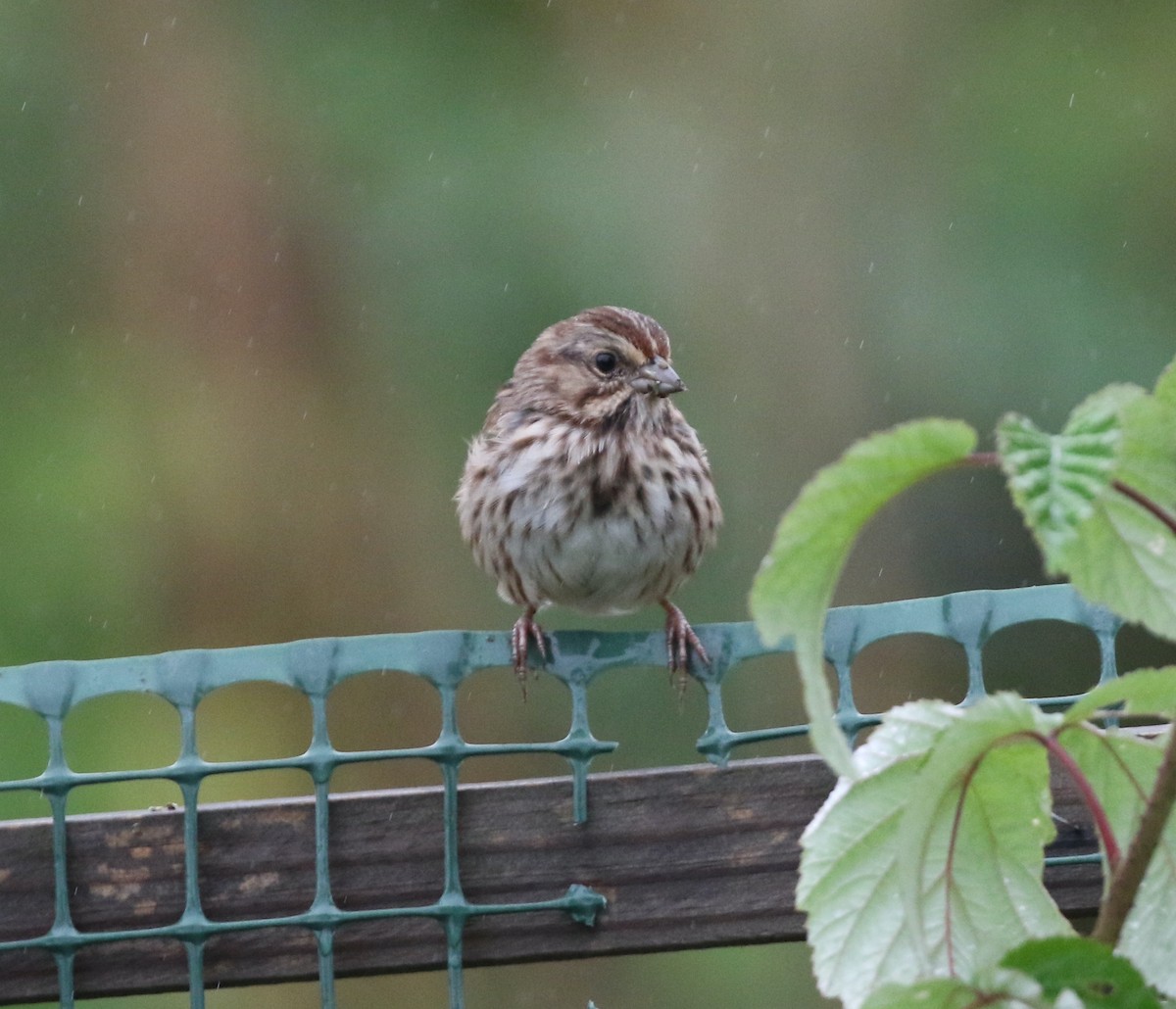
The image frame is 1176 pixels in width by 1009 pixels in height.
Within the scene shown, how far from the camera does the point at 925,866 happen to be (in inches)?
39.5

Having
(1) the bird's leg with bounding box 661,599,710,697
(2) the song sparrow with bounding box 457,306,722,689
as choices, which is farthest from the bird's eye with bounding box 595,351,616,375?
(1) the bird's leg with bounding box 661,599,710,697

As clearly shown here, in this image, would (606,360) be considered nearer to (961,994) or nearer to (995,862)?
(995,862)

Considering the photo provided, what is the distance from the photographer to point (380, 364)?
7387 millimetres

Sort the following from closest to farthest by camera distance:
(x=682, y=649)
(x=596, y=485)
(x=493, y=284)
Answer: (x=682, y=649), (x=596, y=485), (x=493, y=284)

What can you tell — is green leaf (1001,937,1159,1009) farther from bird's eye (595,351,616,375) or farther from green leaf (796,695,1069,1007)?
bird's eye (595,351,616,375)

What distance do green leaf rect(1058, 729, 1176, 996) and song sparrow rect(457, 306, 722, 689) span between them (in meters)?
3.18

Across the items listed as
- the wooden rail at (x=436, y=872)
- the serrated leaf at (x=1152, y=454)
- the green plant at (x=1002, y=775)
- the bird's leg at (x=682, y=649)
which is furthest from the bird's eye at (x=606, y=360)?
the serrated leaf at (x=1152, y=454)

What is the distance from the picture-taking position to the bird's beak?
4.55 metres

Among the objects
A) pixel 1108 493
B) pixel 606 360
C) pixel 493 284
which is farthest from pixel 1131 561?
pixel 493 284

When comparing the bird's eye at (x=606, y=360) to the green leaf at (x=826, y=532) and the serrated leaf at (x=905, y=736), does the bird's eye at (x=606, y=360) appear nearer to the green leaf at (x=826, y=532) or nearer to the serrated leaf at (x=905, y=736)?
the serrated leaf at (x=905, y=736)

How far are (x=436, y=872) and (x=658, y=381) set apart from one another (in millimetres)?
2620

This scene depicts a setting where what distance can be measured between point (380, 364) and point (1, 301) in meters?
1.46

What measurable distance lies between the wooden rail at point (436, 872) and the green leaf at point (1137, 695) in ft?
3.57

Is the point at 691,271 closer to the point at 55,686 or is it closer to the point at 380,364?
the point at 380,364
